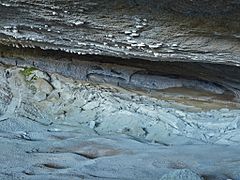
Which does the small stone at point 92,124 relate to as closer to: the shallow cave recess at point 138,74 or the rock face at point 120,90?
the rock face at point 120,90

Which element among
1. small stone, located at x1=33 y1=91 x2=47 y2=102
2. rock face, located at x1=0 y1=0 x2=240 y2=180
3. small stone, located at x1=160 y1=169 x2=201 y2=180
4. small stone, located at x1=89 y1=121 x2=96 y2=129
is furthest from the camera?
small stone, located at x1=33 y1=91 x2=47 y2=102

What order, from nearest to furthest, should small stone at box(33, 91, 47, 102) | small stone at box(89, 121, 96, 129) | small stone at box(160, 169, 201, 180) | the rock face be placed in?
small stone at box(160, 169, 201, 180)
the rock face
small stone at box(89, 121, 96, 129)
small stone at box(33, 91, 47, 102)

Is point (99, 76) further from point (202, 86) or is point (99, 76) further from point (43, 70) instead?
point (202, 86)

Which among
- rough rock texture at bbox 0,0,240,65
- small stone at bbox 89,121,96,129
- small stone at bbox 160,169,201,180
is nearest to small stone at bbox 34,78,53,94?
small stone at bbox 89,121,96,129

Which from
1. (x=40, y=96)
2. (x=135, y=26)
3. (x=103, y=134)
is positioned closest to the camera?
(x=135, y=26)

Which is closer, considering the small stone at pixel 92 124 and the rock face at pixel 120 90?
the rock face at pixel 120 90

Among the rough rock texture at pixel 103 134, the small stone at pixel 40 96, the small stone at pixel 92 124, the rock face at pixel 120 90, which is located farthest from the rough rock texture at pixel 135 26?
the small stone at pixel 40 96

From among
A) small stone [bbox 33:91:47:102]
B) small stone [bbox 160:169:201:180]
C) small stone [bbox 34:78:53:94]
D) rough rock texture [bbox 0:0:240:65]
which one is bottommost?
A: small stone [bbox 33:91:47:102]

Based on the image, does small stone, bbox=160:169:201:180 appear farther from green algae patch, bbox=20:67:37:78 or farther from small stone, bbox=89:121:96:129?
green algae patch, bbox=20:67:37:78

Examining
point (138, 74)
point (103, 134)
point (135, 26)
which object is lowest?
point (103, 134)

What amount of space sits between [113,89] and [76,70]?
0.24m

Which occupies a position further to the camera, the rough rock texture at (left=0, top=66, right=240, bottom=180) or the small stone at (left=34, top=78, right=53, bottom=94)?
the small stone at (left=34, top=78, right=53, bottom=94)

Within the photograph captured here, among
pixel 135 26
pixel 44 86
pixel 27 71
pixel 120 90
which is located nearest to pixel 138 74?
pixel 120 90

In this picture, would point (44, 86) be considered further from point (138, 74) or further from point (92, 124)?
point (138, 74)
